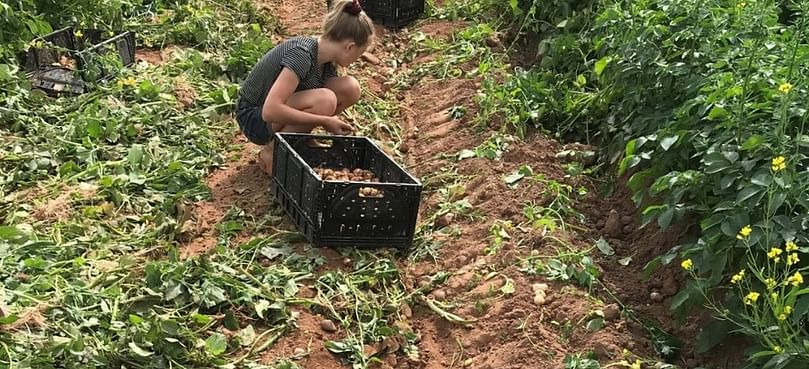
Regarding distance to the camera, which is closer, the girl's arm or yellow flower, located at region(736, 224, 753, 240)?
yellow flower, located at region(736, 224, 753, 240)

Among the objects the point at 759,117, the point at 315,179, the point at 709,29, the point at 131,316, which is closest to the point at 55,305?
the point at 131,316

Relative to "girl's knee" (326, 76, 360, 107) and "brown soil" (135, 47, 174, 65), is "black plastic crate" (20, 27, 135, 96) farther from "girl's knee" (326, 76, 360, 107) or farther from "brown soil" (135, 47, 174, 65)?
"girl's knee" (326, 76, 360, 107)

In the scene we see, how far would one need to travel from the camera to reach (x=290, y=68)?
3953mm

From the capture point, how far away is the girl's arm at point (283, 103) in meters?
3.93

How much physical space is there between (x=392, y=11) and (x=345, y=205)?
3640 mm

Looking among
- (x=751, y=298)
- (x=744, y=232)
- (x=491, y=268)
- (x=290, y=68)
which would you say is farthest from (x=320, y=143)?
(x=751, y=298)

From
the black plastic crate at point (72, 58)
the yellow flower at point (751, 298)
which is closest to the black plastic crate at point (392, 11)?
the black plastic crate at point (72, 58)

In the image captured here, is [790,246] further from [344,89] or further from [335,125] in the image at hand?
[344,89]

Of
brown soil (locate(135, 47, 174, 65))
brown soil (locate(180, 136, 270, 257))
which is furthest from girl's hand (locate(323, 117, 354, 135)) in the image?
brown soil (locate(135, 47, 174, 65))

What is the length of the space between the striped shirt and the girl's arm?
45 mm

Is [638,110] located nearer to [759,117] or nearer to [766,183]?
[759,117]

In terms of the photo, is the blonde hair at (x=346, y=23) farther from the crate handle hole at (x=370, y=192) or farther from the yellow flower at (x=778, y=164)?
the yellow flower at (x=778, y=164)

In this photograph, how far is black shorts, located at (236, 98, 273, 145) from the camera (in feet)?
13.7

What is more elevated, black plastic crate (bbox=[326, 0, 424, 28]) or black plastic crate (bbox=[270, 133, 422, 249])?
black plastic crate (bbox=[270, 133, 422, 249])
